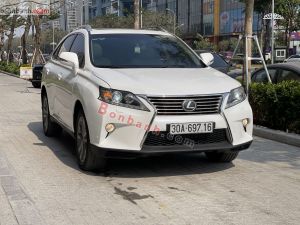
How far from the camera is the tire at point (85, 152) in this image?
6152mm

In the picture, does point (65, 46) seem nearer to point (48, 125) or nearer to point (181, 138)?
point (48, 125)

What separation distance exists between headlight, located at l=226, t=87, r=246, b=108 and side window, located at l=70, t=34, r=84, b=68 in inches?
77.4

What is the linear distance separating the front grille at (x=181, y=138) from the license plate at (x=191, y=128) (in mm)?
64

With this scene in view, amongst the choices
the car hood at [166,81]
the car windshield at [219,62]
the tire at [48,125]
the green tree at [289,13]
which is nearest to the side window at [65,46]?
the tire at [48,125]

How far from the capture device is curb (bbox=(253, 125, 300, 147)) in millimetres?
8150

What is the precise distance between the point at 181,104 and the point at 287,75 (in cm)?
499

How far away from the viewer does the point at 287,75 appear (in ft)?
33.5

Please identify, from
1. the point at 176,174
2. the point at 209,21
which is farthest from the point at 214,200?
the point at 209,21

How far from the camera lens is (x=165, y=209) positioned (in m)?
4.98

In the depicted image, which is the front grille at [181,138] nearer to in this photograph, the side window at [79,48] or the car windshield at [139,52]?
the car windshield at [139,52]

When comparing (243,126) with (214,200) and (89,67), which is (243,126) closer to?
(214,200)

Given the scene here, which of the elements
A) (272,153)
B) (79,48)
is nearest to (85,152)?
(79,48)

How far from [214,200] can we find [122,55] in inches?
98.7

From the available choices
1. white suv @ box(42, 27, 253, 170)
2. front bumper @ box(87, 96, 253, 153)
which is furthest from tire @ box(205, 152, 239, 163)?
front bumper @ box(87, 96, 253, 153)
